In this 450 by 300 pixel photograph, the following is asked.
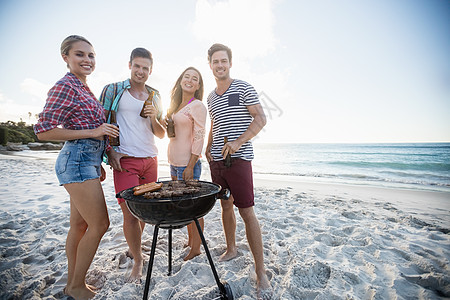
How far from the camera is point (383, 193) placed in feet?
20.4

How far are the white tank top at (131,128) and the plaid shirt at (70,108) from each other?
39 centimetres

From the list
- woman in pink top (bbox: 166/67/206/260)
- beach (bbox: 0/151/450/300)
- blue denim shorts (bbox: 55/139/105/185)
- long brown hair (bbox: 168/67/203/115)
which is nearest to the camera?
blue denim shorts (bbox: 55/139/105/185)

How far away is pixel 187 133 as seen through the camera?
2660 mm

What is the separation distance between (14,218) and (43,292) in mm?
2714

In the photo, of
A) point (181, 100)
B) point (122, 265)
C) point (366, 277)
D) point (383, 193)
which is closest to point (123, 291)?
point (122, 265)

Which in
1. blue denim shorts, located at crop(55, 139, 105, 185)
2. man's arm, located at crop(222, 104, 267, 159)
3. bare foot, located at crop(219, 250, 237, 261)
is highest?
man's arm, located at crop(222, 104, 267, 159)

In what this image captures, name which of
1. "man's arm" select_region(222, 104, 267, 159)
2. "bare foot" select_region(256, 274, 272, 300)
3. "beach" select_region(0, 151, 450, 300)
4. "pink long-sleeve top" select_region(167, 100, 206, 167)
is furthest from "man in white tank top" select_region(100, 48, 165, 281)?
"bare foot" select_region(256, 274, 272, 300)

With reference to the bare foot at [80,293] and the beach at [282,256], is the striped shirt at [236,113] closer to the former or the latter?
the beach at [282,256]

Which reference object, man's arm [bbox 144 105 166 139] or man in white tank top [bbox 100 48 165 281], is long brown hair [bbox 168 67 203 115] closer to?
man's arm [bbox 144 105 166 139]

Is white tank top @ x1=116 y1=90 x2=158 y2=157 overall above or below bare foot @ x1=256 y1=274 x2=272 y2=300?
above

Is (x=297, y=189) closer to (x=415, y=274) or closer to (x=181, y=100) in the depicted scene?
(x=415, y=274)

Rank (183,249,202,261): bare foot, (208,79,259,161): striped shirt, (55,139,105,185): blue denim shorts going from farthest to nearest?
1. (183,249,202,261): bare foot
2. (208,79,259,161): striped shirt
3. (55,139,105,185): blue denim shorts

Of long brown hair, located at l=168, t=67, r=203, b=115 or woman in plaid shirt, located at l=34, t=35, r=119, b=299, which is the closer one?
woman in plaid shirt, located at l=34, t=35, r=119, b=299

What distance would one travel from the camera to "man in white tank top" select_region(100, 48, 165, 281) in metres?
2.30
